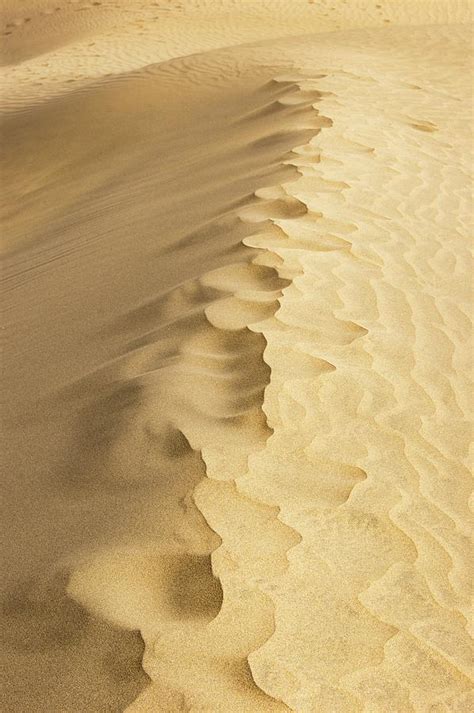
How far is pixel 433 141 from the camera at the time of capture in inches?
316

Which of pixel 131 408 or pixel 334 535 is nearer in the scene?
pixel 334 535

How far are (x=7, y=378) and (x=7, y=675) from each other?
6.41 feet

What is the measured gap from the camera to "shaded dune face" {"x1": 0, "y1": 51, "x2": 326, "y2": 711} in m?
1.96

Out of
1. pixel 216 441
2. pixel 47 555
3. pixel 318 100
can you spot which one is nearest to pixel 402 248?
pixel 216 441

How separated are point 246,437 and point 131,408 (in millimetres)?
436

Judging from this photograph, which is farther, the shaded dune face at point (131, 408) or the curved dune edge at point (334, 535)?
the shaded dune face at point (131, 408)

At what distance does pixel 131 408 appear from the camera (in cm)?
287

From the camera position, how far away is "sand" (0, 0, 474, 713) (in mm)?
1897

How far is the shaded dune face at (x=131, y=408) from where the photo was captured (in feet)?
6.44

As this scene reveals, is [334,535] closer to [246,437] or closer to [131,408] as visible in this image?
[246,437]

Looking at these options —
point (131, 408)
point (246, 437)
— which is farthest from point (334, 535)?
point (131, 408)

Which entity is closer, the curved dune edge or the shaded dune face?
the curved dune edge

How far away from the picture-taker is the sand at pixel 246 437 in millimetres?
1897

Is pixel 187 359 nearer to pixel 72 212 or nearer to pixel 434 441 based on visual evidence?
pixel 434 441
